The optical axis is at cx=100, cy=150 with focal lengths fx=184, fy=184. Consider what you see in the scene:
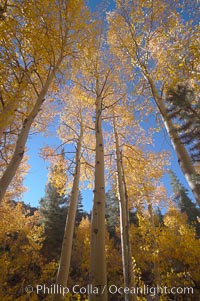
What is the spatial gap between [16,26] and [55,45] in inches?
38.4

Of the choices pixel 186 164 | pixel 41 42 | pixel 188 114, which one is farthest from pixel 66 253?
pixel 41 42

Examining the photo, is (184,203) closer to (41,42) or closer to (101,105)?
(101,105)

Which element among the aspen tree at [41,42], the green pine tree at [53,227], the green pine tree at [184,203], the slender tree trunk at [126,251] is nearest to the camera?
the aspen tree at [41,42]

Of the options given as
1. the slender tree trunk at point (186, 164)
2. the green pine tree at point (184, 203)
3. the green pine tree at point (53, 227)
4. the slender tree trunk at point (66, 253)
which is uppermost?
the green pine tree at point (184, 203)

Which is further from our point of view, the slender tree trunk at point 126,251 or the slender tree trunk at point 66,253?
the slender tree trunk at point 126,251

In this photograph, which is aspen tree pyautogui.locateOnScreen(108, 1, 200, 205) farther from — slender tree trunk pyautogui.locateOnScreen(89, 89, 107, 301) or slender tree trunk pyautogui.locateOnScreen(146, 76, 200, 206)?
slender tree trunk pyautogui.locateOnScreen(89, 89, 107, 301)

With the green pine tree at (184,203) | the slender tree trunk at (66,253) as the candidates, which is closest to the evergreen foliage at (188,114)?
the slender tree trunk at (66,253)

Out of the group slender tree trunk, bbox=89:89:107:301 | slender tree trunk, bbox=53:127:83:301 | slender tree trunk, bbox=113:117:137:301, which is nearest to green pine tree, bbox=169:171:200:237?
slender tree trunk, bbox=113:117:137:301

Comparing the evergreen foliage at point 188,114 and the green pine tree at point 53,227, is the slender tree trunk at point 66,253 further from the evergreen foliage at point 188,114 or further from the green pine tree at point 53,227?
the green pine tree at point 53,227

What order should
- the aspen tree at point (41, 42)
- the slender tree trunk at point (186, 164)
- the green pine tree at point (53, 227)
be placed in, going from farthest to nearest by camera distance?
the green pine tree at point (53, 227)
the aspen tree at point (41, 42)
the slender tree trunk at point (186, 164)

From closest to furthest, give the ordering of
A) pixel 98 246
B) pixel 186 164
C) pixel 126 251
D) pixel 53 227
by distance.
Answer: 1. pixel 98 246
2. pixel 186 164
3. pixel 126 251
4. pixel 53 227

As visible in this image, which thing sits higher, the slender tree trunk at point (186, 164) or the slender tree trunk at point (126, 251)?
the slender tree trunk at point (186, 164)

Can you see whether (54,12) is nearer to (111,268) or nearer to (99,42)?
(99,42)

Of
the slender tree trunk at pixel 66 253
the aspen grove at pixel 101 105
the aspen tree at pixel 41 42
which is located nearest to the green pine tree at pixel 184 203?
the aspen grove at pixel 101 105
